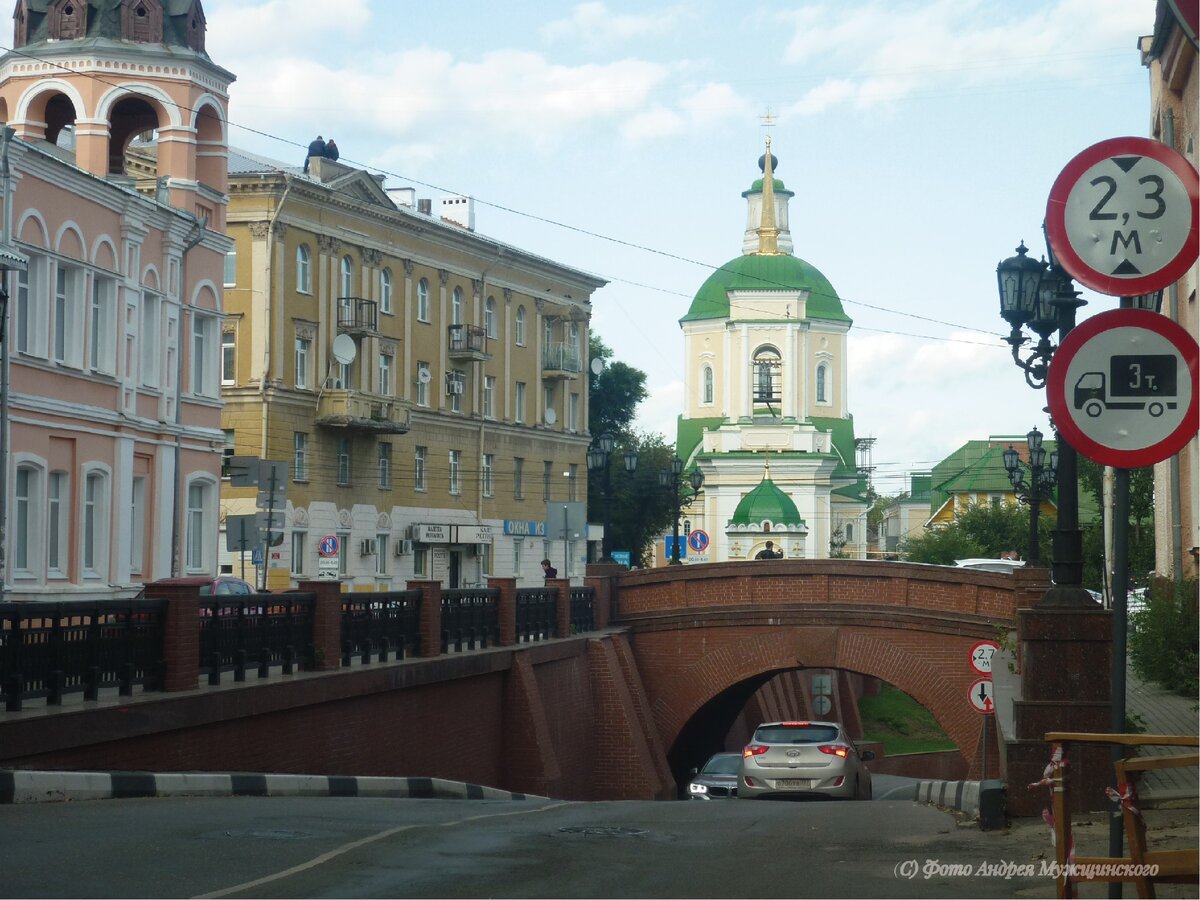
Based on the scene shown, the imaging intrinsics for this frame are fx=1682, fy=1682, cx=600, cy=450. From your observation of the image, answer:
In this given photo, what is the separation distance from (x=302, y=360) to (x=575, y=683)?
21.2 metres

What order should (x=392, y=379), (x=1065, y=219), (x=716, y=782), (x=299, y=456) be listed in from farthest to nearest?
(x=392, y=379) < (x=299, y=456) < (x=716, y=782) < (x=1065, y=219)

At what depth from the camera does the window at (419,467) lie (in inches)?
2136

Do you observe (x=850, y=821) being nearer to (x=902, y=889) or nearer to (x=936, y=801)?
(x=936, y=801)

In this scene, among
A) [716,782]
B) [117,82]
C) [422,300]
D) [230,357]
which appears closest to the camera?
[716,782]

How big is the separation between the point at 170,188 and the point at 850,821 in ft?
78.8

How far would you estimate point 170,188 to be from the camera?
34.3 meters

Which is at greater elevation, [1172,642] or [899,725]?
[1172,642]

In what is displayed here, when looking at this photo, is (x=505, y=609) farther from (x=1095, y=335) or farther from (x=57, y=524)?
(x=1095, y=335)

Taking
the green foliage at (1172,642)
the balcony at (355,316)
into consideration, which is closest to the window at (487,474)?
the balcony at (355,316)

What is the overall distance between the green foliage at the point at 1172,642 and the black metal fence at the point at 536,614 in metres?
11.6

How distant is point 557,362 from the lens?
206 ft

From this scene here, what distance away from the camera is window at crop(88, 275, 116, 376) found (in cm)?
3044

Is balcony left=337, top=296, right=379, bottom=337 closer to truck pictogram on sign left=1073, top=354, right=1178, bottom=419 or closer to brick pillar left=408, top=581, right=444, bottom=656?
brick pillar left=408, top=581, right=444, bottom=656

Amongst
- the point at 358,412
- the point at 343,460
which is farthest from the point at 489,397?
the point at 358,412
